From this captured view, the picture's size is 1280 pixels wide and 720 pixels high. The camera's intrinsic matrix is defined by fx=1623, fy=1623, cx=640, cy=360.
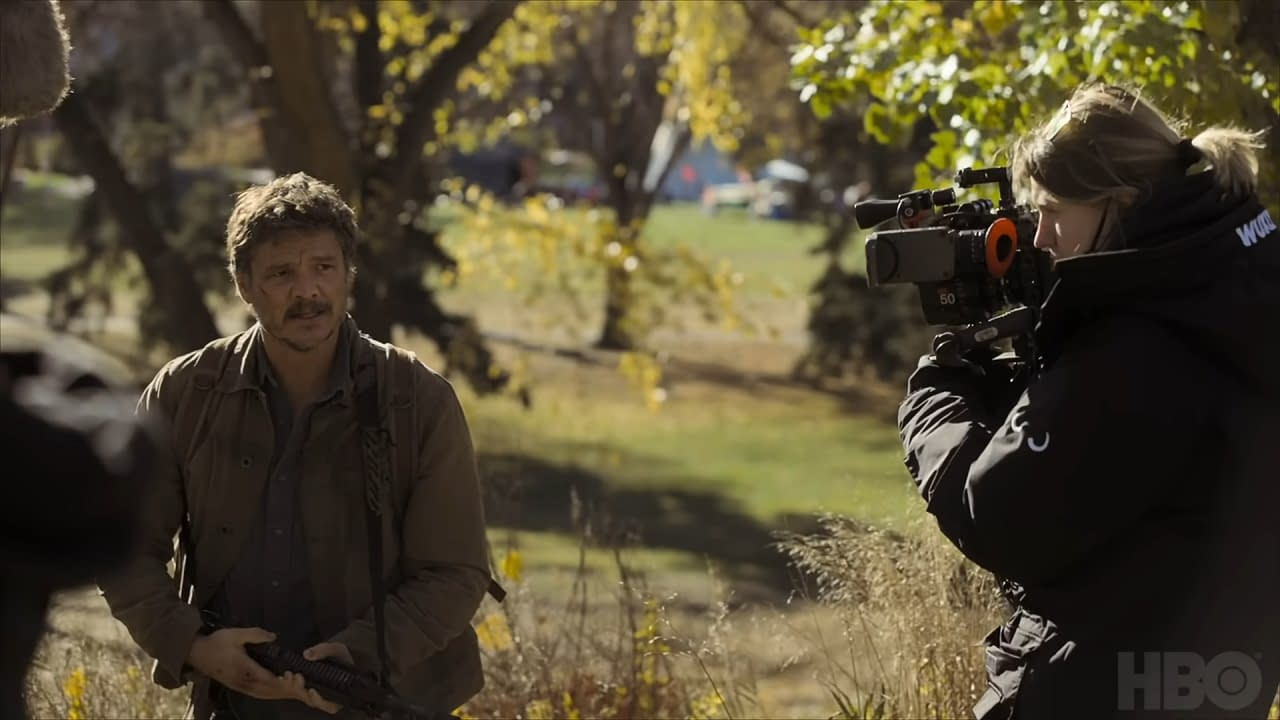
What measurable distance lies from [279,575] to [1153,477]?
5.08 ft

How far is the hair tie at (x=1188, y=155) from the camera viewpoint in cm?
236

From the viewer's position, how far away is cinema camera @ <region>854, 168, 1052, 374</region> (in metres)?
2.53

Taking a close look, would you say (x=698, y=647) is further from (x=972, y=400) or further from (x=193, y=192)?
(x=193, y=192)

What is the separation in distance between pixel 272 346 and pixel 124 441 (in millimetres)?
1297

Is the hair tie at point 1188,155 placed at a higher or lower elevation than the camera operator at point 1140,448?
higher

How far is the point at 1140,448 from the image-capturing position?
→ 7.27 feet

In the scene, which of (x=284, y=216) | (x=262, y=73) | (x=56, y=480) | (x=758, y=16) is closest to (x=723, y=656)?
(x=284, y=216)

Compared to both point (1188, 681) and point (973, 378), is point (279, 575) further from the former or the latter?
point (1188, 681)

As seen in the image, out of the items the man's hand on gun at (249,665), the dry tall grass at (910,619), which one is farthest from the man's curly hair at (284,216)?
the dry tall grass at (910,619)

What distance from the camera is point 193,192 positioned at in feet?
45.7

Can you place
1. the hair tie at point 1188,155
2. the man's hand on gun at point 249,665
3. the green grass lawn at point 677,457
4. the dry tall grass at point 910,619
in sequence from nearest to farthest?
the hair tie at point 1188,155, the man's hand on gun at point 249,665, the dry tall grass at point 910,619, the green grass lawn at point 677,457

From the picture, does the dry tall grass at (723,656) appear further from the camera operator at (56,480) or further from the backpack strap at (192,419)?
the camera operator at (56,480)

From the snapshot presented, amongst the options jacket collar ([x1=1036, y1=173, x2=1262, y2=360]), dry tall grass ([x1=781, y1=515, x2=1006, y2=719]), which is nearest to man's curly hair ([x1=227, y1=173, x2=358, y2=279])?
jacket collar ([x1=1036, y1=173, x2=1262, y2=360])

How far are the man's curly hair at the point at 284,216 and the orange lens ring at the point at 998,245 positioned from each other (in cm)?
122
